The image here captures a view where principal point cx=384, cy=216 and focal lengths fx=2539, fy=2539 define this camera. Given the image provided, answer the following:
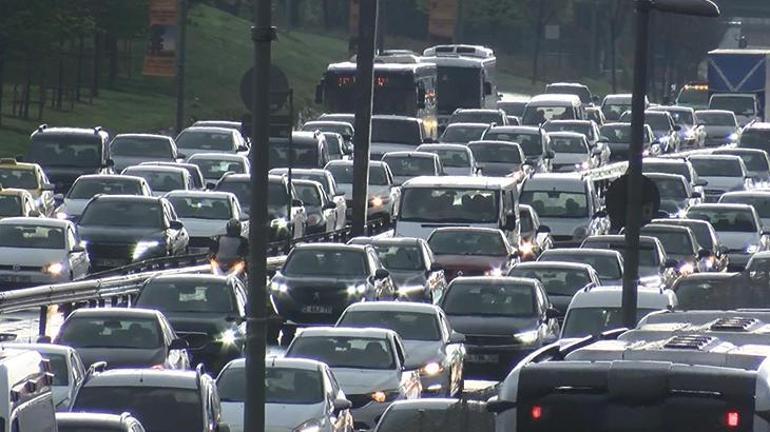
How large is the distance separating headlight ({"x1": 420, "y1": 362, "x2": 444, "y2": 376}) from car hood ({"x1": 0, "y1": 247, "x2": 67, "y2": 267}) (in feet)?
34.6

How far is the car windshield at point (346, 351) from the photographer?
27.0m

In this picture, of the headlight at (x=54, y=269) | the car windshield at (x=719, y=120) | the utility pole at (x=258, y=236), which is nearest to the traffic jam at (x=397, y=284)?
the headlight at (x=54, y=269)

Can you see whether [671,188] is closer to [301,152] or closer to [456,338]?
[301,152]

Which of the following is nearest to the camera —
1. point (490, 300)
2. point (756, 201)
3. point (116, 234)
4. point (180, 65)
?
point (490, 300)

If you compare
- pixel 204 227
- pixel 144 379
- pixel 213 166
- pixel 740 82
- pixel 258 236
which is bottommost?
pixel 204 227

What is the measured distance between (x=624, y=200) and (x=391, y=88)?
43933 mm

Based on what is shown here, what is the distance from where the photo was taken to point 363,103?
42.6 meters

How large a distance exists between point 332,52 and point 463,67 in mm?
37451

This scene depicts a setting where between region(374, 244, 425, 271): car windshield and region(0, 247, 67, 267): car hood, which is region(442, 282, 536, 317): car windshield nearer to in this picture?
region(374, 244, 425, 271): car windshield

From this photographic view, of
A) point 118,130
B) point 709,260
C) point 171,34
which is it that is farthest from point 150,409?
point 118,130

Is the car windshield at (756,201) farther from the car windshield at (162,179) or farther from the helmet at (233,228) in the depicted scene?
the helmet at (233,228)

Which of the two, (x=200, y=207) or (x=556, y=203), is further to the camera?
(x=556, y=203)

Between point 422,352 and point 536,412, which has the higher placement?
point 536,412

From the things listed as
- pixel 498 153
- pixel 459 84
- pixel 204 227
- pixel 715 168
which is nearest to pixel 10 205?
pixel 204 227
